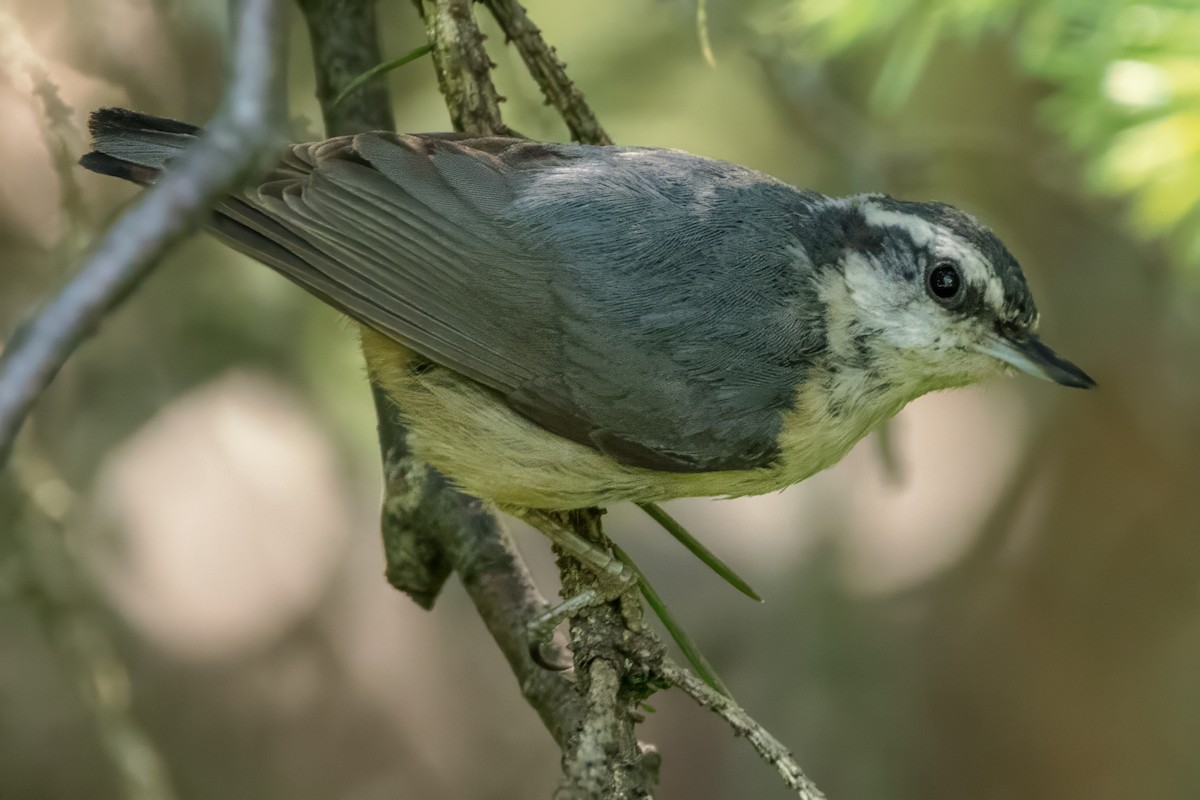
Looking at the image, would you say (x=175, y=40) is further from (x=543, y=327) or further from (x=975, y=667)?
(x=975, y=667)

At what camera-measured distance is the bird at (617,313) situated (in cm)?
267

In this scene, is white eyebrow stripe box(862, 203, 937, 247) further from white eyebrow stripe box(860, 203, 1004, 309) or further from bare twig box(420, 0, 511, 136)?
bare twig box(420, 0, 511, 136)

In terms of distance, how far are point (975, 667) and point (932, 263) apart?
313 cm

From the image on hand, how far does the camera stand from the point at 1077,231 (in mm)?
5617

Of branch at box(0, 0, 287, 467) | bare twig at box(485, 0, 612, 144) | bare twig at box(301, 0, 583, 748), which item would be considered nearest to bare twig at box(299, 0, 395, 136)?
bare twig at box(301, 0, 583, 748)

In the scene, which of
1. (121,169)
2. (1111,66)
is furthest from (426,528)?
(1111,66)

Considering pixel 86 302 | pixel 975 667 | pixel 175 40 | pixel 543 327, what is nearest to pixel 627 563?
pixel 543 327

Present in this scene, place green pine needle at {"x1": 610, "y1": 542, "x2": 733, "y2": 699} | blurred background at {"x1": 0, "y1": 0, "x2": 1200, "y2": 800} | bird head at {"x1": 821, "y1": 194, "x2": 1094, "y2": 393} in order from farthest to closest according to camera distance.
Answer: blurred background at {"x1": 0, "y1": 0, "x2": 1200, "y2": 800}, bird head at {"x1": 821, "y1": 194, "x2": 1094, "y2": 393}, green pine needle at {"x1": 610, "y1": 542, "x2": 733, "y2": 699}

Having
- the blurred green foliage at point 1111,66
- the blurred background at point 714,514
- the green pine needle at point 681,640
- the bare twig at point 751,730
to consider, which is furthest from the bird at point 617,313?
the blurred background at point 714,514

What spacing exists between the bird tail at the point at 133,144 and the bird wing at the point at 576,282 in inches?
8.4

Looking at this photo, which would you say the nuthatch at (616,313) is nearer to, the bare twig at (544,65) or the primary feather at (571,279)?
the primary feather at (571,279)

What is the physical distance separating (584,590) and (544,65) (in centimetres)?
123

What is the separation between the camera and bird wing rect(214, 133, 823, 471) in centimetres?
266

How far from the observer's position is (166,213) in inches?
41.0
